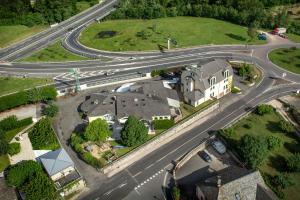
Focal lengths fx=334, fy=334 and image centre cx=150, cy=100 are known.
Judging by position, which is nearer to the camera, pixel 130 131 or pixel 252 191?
pixel 252 191

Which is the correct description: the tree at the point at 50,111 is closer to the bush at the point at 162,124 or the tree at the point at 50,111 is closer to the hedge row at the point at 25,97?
the hedge row at the point at 25,97

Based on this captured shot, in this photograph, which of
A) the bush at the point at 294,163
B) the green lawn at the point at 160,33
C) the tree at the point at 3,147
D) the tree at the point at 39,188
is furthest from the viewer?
the green lawn at the point at 160,33

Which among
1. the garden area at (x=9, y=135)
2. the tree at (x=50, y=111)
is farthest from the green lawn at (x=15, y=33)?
the garden area at (x=9, y=135)

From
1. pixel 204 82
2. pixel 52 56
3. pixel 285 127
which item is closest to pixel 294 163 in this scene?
pixel 285 127

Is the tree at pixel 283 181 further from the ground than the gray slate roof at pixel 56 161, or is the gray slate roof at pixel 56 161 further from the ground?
the gray slate roof at pixel 56 161

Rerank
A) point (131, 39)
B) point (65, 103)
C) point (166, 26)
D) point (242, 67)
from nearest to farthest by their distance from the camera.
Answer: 1. point (65, 103)
2. point (242, 67)
3. point (131, 39)
4. point (166, 26)

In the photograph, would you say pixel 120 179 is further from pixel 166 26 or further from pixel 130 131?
pixel 166 26

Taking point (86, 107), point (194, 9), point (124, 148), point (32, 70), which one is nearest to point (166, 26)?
point (194, 9)
